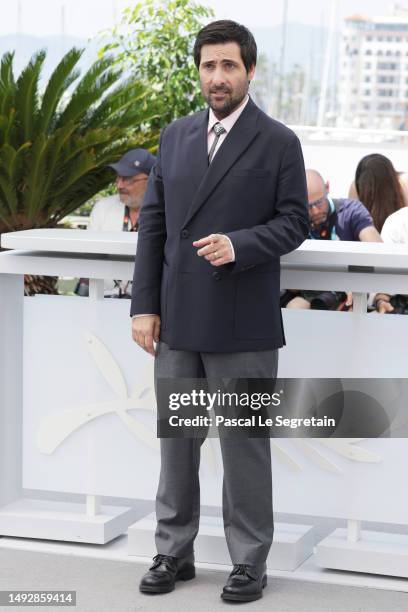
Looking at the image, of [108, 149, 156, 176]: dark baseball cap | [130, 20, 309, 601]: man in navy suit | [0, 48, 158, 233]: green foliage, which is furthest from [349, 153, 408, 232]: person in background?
[130, 20, 309, 601]: man in navy suit

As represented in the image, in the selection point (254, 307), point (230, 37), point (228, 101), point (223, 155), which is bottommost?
point (254, 307)

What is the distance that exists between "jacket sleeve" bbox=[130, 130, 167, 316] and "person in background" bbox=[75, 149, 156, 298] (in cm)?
296

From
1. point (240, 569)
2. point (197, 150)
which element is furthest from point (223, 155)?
point (240, 569)

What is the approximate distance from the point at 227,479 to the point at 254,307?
665 millimetres

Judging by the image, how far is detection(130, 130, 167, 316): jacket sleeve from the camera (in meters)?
4.26

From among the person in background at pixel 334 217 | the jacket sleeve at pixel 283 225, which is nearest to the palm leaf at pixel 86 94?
the person in background at pixel 334 217

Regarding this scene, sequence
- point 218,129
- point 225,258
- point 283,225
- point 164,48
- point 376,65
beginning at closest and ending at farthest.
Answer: point 225,258
point 283,225
point 218,129
point 164,48
point 376,65

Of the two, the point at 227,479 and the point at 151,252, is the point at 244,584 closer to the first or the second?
the point at 227,479

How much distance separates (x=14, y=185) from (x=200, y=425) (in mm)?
6083

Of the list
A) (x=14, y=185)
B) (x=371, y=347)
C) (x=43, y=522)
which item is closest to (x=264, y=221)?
(x=371, y=347)

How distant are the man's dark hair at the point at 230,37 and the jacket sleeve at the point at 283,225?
1.11 feet

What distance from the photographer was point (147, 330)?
425 cm

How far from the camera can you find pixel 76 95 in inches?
413

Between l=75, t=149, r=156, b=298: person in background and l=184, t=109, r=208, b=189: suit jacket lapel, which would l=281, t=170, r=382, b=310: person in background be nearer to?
l=75, t=149, r=156, b=298: person in background
